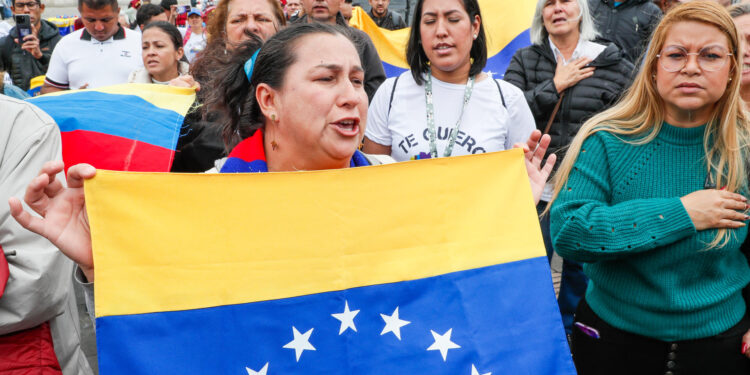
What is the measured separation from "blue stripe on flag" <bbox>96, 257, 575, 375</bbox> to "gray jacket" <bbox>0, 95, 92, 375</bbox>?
0.56 metres

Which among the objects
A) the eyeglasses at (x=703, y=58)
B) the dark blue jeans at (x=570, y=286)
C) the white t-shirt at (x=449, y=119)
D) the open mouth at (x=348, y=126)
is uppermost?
the eyeglasses at (x=703, y=58)

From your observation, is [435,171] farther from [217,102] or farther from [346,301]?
[217,102]

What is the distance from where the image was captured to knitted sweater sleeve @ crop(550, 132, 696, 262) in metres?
2.36

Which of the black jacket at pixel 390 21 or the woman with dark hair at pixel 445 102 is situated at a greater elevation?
the woman with dark hair at pixel 445 102

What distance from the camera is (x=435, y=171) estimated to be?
2.22 meters

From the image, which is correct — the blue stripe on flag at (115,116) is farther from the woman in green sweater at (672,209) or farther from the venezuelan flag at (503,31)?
the venezuelan flag at (503,31)

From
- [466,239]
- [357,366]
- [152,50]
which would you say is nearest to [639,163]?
[466,239]

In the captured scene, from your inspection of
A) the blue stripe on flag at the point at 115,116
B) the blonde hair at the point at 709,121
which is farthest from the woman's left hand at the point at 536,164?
the blue stripe on flag at the point at 115,116

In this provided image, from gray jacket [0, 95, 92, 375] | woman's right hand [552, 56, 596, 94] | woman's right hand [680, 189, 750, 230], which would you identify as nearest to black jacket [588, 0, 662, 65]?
woman's right hand [552, 56, 596, 94]

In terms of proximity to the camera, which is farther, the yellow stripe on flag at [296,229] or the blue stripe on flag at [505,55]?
the blue stripe on flag at [505,55]

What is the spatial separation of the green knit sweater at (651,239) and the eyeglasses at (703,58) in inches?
8.4

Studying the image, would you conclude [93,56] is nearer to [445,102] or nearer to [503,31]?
[445,102]

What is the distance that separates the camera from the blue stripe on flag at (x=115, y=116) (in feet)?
11.4

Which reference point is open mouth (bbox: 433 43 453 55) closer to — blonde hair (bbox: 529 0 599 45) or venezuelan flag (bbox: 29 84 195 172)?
blonde hair (bbox: 529 0 599 45)
